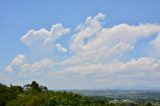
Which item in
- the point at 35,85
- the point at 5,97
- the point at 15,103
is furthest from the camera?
the point at 35,85

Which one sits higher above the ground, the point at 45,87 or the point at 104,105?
the point at 45,87

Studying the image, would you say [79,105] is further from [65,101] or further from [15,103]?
[15,103]

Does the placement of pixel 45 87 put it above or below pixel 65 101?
above

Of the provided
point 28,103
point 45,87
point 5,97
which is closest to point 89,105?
point 28,103

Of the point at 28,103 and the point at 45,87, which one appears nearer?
the point at 28,103

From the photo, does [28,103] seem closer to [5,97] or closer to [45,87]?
[5,97]

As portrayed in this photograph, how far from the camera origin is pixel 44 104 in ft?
183

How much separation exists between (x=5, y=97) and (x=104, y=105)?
843 inches

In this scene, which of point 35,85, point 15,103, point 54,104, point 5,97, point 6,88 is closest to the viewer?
point 54,104

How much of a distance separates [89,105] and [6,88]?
30.8 m

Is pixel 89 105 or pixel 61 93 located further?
pixel 61 93

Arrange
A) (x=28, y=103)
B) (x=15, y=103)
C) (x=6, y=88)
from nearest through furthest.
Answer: (x=28, y=103)
(x=15, y=103)
(x=6, y=88)

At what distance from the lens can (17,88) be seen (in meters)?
83.8

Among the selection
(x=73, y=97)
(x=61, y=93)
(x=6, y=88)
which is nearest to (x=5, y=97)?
(x=6, y=88)
